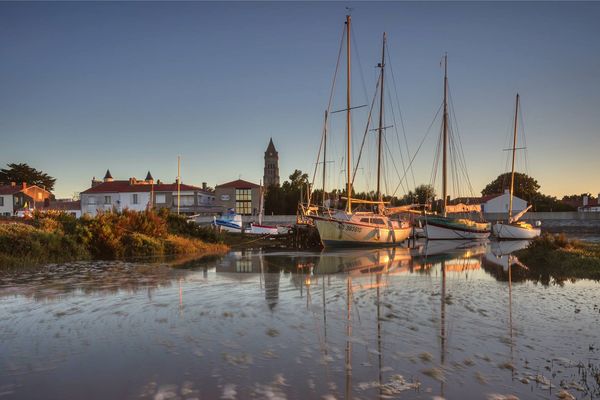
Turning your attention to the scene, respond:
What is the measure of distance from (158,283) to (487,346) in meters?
10.7

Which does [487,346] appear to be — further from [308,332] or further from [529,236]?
[529,236]

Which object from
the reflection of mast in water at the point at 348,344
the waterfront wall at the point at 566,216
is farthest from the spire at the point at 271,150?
the reflection of mast in water at the point at 348,344

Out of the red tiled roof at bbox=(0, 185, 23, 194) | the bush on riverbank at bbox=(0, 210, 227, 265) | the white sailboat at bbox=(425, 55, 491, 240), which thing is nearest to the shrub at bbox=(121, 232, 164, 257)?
the bush on riverbank at bbox=(0, 210, 227, 265)

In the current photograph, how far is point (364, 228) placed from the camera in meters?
38.2

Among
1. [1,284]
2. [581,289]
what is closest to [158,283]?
[1,284]

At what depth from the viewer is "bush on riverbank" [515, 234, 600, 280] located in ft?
60.8

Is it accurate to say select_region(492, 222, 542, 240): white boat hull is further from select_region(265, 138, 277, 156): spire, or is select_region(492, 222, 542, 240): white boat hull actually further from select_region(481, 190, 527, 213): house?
select_region(265, 138, 277, 156): spire

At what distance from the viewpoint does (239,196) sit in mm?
96062

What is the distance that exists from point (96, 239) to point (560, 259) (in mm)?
22291

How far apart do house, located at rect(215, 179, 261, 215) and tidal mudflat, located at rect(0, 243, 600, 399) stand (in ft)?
259

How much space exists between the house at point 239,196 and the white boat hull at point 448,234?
4844 centimetres

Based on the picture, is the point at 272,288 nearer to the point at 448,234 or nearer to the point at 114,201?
the point at 448,234

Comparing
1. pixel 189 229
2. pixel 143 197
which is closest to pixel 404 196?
pixel 143 197

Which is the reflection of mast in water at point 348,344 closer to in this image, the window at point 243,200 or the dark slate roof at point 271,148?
the window at point 243,200
